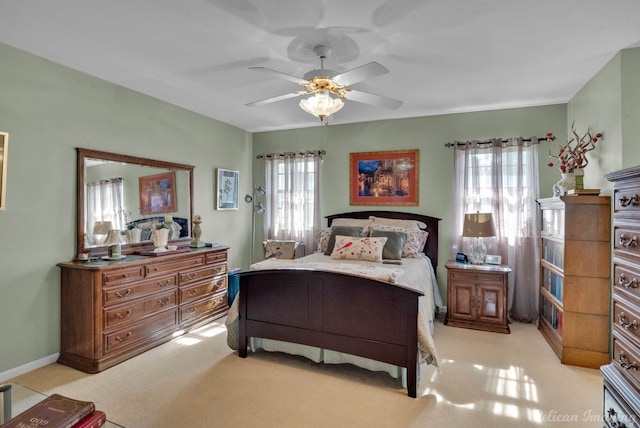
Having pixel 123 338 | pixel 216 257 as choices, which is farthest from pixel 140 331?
pixel 216 257

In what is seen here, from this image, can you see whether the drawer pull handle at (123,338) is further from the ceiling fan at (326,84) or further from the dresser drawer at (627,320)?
the dresser drawer at (627,320)

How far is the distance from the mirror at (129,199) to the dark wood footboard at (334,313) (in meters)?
1.50

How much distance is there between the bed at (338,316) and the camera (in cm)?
253

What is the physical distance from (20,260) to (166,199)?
156 centimetres

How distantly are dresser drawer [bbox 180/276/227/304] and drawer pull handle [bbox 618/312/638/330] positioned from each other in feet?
12.0

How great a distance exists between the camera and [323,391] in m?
2.54

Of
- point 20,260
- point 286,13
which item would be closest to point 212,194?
point 20,260

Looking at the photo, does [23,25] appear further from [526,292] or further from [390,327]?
[526,292]

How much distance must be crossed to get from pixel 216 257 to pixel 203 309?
63 cm

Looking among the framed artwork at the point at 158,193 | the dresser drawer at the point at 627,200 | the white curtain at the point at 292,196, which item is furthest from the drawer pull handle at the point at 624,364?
the framed artwork at the point at 158,193

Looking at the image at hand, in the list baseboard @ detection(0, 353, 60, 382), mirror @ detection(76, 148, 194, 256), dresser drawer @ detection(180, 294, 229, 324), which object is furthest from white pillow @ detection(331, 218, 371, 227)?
baseboard @ detection(0, 353, 60, 382)

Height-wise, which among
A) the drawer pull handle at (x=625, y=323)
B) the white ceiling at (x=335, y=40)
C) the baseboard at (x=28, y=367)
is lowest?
the baseboard at (x=28, y=367)

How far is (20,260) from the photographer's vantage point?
9.08ft

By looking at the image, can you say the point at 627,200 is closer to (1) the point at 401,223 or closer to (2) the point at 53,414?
(2) the point at 53,414
